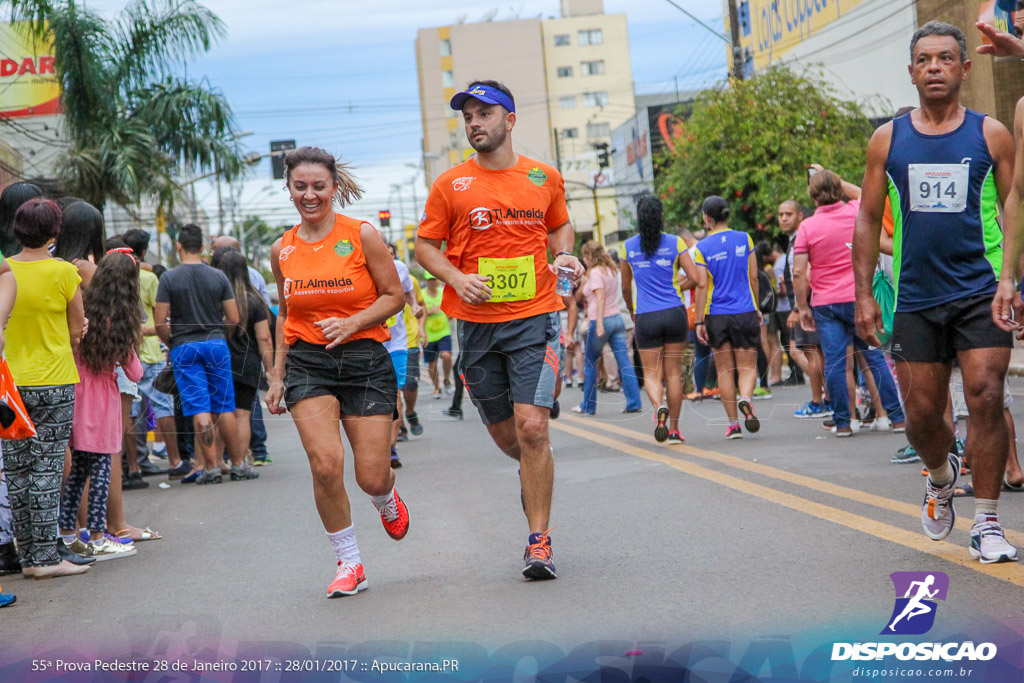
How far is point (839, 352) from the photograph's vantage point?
10.6 metres

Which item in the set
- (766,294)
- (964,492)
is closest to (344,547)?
(964,492)

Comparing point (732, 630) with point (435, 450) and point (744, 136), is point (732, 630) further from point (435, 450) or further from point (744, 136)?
point (744, 136)

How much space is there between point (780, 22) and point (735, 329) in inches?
1134

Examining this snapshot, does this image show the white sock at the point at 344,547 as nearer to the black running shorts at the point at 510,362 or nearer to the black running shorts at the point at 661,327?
the black running shorts at the point at 510,362

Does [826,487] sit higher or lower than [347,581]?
lower

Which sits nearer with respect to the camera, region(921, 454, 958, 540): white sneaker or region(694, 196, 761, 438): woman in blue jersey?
region(921, 454, 958, 540): white sneaker

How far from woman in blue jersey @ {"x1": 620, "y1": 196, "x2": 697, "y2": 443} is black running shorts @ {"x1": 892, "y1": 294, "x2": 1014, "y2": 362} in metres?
5.68

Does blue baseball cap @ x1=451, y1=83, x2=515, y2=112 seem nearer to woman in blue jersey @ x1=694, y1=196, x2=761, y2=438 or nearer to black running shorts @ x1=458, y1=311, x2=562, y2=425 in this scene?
black running shorts @ x1=458, y1=311, x2=562, y2=425

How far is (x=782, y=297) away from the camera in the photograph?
16891mm


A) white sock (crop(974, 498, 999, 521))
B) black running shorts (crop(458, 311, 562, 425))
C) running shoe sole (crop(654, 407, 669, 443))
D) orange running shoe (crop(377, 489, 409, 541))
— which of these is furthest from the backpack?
white sock (crop(974, 498, 999, 521))

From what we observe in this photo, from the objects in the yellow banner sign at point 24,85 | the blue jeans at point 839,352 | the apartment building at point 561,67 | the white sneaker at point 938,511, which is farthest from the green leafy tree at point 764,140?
the apartment building at point 561,67

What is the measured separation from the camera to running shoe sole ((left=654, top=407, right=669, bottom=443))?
10.9m

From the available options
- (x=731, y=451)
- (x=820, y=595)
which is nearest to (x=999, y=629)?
(x=820, y=595)

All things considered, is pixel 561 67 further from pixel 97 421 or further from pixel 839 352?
pixel 97 421
